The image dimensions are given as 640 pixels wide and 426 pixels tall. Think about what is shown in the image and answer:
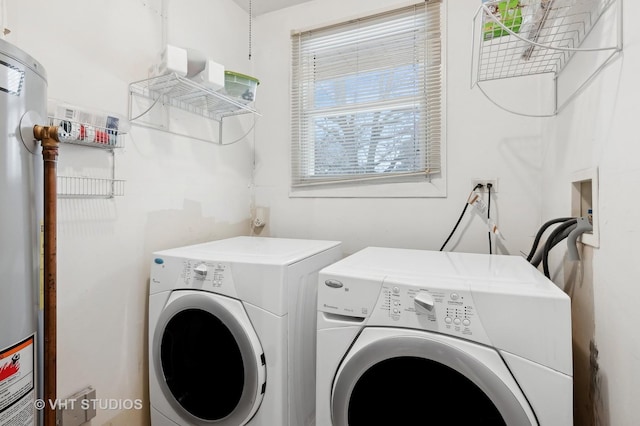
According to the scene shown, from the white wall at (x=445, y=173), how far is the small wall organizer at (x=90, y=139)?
100cm

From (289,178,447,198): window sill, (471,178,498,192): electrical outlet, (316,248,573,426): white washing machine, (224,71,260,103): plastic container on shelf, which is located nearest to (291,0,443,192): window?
(289,178,447,198): window sill

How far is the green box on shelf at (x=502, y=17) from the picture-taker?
3.19 ft

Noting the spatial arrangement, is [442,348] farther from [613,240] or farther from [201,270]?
[201,270]

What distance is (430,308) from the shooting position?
0.87m

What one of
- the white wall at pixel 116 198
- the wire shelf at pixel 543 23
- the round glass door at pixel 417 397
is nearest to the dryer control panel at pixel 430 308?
the round glass door at pixel 417 397

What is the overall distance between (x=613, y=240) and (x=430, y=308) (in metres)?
0.49

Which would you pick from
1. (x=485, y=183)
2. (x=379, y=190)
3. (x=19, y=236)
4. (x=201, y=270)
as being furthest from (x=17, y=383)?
(x=485, y=183)

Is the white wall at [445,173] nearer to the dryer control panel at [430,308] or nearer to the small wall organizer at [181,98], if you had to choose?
the small wall organizer at [181,98]

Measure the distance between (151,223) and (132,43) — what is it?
81 centimetres

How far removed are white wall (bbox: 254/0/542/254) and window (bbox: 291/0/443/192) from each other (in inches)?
2.9

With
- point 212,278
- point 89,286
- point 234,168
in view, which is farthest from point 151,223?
point 234,168

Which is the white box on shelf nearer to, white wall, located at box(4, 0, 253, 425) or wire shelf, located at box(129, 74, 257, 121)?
wire shelf, located at box(129, 74, 257, 121)

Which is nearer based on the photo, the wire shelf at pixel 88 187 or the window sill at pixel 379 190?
the wire shelf at pixel 88 187

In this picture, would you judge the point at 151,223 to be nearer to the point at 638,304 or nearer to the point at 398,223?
the point at 398,223
